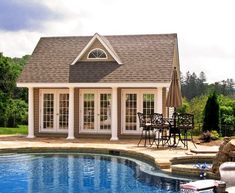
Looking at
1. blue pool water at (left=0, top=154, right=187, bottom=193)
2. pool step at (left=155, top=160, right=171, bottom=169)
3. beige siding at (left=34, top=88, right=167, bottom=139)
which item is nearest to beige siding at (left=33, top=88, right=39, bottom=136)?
beige siding at (left=34, top=88, right=167, bottom=139)

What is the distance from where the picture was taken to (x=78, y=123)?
2153 centimetres

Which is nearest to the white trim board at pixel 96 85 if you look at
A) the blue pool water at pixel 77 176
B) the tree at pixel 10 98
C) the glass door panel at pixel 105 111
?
the glass door panel at pixel 105 111

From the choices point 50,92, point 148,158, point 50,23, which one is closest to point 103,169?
point 148,158

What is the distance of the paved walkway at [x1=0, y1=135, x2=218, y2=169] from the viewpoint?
14246 mm

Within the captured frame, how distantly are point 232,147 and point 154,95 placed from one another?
9645 millimetres

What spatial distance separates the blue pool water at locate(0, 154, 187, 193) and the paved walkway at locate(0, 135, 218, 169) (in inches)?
24.1

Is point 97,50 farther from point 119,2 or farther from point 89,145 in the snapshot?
point 89,145

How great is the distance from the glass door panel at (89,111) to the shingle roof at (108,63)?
1.25m

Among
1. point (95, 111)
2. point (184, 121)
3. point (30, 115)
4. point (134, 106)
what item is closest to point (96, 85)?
point (95, 111)

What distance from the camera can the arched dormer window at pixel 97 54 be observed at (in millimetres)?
21703

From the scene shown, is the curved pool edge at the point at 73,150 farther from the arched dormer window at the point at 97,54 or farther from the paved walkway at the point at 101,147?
the arched dormer window at the point at 97,54

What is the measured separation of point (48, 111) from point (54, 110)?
0.35 meters

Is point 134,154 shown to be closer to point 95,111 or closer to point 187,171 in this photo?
point 187,171

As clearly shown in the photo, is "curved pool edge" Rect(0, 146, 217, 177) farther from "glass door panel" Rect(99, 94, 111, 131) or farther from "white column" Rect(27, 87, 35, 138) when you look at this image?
"glass door panel" Rect(99, 94, 111, 131)
